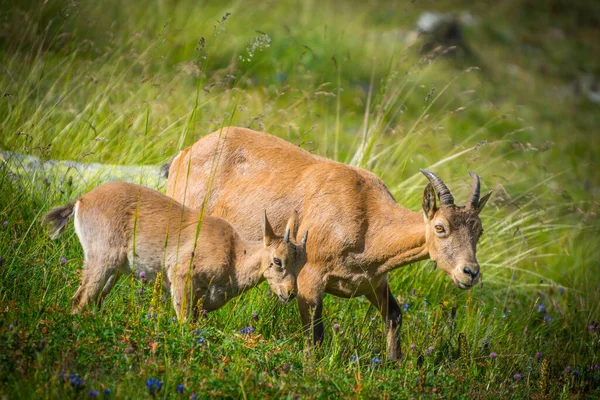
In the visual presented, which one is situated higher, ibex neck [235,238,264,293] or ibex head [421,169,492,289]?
ibex head [421,169,492,289]

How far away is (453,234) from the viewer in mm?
6316

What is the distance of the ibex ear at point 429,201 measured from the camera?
21.2ft

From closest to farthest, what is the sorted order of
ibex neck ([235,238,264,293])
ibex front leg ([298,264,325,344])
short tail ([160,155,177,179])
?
ibex neck ([235,238,264,293]) < ibex front leg ([298,264,325,344]) < short tail ([160,155,177,179])

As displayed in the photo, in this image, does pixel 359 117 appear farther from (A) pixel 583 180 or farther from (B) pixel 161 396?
(B) pixel 161 396

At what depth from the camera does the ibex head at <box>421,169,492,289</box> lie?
626 centimetres

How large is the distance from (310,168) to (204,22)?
A: 6.56 meters

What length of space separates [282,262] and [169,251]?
884 millimetres

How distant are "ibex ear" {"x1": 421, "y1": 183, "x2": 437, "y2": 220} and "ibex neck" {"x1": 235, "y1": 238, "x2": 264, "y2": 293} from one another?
4.75 ft

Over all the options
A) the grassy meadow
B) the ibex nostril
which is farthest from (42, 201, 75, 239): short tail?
the ibex nostril

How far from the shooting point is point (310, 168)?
702cm

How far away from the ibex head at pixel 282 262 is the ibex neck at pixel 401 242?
803 millimetres

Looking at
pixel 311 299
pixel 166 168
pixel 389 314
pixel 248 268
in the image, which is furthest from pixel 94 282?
pixel 389 314

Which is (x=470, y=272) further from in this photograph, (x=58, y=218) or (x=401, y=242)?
(x=58, y=218)

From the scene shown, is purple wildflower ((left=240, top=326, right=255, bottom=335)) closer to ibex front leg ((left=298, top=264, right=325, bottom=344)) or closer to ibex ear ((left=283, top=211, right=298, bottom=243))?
ibex front leg ((left=298, top=264, right=325, bottom=344))
